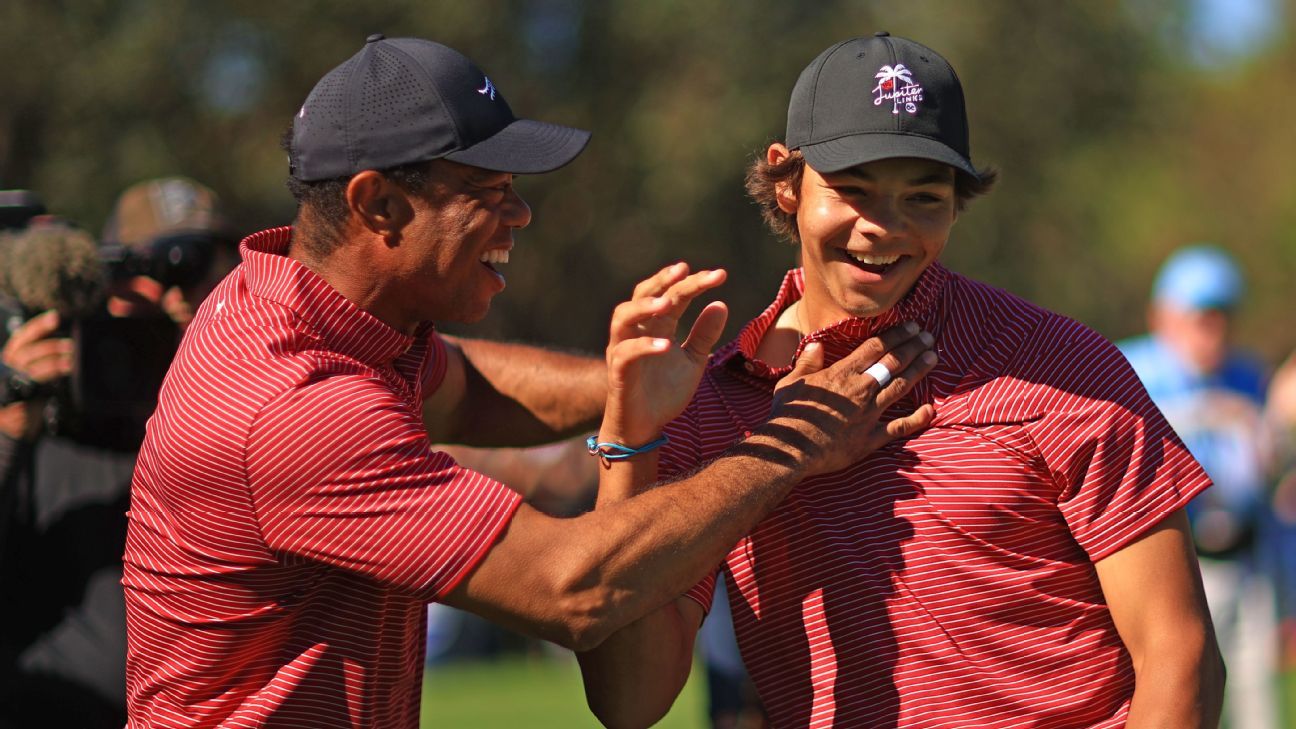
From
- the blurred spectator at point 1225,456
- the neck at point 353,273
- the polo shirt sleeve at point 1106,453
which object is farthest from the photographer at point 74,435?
the blurred spectator at point 1225,456

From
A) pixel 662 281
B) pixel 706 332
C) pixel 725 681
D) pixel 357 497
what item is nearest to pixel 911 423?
pixel 706 332

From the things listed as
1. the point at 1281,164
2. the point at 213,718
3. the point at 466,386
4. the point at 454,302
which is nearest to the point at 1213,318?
the point at 466,386

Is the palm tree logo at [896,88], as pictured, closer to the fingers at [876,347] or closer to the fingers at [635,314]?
the fingers at [876,347]

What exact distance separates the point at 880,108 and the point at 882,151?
0.11m

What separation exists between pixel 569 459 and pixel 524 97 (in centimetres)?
1240

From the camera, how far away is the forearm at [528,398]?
4543 mm

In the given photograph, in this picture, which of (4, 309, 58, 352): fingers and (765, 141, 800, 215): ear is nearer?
(765, 141, 800, 215): ear

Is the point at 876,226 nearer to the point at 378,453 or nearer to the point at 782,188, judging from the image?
the point at 782,188

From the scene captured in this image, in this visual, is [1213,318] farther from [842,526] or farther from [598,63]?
[598,63]

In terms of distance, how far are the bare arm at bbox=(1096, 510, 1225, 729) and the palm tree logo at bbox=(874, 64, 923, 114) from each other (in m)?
1.03

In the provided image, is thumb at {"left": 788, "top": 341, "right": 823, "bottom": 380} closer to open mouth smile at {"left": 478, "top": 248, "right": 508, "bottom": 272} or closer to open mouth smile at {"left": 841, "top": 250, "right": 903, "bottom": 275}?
open mouth smile at {"left": 841, "top": 250, "right": 903, "bottom": 275}

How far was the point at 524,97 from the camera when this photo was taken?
63.4 ft

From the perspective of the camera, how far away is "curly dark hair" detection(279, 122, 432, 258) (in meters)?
3.57

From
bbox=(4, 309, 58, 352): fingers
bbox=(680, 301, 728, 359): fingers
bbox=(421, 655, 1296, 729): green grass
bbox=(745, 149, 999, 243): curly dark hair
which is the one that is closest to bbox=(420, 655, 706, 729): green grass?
bbox=(421, 655, 1296, 729): green grass
